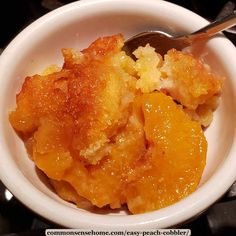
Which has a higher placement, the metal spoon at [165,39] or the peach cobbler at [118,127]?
the metal spoon at [165,39]

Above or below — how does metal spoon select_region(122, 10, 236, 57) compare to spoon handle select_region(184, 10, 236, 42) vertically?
below

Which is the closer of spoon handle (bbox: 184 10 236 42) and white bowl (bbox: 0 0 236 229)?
white bowl (bbox: 0 0 236 229)

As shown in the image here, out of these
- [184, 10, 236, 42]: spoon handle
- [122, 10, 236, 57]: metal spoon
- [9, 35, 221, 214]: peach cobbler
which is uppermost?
[184, 10, 236, 42]: spoon handle

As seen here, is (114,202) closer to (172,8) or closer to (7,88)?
(7,88)

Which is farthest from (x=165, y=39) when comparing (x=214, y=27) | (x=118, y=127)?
(x=118, y=127)

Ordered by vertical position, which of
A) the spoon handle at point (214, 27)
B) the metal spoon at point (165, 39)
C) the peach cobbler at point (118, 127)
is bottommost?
the peach cobbler at point (118, 127)

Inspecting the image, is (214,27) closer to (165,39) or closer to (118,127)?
(165,39)
